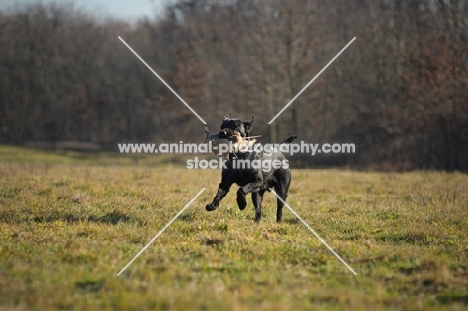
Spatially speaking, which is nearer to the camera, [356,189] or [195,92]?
[356,189]

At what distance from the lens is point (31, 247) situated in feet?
22.5

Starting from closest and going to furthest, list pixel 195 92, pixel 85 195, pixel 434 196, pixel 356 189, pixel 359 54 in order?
pixel 85 195
pixel 434 196
pixel 356 189
pixel 359 54
pixel 195 92

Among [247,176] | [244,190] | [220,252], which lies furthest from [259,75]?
[220,252]

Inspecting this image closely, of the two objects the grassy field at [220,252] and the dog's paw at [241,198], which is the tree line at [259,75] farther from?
the dog's paw at [241,198]

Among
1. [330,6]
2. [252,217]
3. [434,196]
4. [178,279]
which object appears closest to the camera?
[178,279]

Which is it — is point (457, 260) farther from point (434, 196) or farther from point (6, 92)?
point (6, 92)

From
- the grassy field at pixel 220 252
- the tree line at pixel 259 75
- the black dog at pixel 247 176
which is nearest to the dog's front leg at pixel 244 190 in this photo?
the black dog at pixel 247 176

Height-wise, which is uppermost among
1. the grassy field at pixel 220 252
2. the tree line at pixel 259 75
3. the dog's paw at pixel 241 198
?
the tree line at pixel 259 75

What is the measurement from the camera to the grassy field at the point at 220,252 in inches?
205

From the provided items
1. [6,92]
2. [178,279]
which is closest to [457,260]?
[178,279]

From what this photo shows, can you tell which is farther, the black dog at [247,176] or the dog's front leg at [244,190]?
the black dog at [247,176]

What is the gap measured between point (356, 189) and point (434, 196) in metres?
2.22

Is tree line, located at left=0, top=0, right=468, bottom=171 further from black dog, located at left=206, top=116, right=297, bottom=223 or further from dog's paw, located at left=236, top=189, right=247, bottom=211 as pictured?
dog's paw, located at left=236, top=189, right=247, bottom=211

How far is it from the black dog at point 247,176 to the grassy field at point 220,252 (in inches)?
14.4
